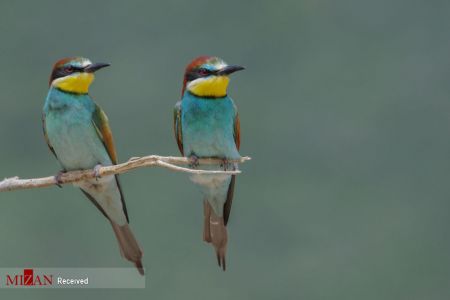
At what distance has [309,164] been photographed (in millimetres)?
17766

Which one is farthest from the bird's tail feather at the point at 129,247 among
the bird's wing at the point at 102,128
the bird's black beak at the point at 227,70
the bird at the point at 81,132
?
the bird's black beak at the point at 227,70

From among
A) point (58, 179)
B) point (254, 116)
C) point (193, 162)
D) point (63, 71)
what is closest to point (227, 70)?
point (193, 162)

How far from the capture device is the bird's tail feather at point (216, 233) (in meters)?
3.66

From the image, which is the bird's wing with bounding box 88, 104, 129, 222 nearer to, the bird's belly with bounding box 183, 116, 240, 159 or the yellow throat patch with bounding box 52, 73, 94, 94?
the yellow throat patch with bounding box 52, 73, 94, 94

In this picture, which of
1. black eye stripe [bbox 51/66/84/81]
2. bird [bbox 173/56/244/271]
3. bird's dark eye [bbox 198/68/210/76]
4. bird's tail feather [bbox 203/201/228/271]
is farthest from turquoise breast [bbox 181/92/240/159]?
black eye stripe [bbox 51/66/84/81]

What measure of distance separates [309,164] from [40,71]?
5416 millimetres

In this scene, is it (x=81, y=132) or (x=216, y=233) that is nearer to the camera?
(x=81, y=132)

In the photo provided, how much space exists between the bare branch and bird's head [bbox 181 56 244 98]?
0.76 feet

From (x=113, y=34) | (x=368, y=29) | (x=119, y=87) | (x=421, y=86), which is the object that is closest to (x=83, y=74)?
(x=119, y=87)

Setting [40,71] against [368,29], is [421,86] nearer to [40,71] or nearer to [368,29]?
[368,29]

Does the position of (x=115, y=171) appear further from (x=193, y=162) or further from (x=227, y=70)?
(x=227, y=70)

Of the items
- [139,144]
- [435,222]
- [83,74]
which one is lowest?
[435,222]

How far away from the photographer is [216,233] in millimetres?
3680

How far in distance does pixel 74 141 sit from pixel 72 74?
22cm
